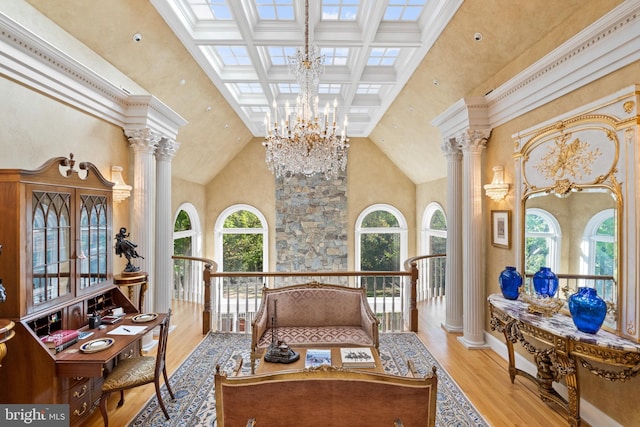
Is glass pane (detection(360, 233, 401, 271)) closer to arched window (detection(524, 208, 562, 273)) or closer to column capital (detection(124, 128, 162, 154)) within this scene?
arched window (detection(524, 208, 562, 273))

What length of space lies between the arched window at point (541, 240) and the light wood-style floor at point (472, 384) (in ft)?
4.22

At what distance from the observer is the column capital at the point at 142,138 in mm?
4254

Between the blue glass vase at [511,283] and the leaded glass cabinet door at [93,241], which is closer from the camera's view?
the leaded glass cabinet door at [93,241]

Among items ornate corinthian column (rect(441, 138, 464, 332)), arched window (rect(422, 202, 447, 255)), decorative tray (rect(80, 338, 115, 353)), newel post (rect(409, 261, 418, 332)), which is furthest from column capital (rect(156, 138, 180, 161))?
arched window (rect(422, 202, 447, 255))

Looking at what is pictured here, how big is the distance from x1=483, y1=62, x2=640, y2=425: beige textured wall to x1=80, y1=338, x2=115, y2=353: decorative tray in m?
4.18

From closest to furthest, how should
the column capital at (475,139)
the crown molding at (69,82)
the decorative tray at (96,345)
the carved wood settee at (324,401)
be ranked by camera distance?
the carved wood settee at (324,401) < the decorative tray at (96,345) < the crown molding at (69,82) < the column capital at (475,139)

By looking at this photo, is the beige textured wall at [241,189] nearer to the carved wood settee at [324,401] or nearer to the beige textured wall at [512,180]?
the beige textured wall at [512,180]

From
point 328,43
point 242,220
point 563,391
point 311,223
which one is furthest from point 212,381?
point 242,220

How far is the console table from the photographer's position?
89.8 inches

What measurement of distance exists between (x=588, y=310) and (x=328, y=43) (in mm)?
4053

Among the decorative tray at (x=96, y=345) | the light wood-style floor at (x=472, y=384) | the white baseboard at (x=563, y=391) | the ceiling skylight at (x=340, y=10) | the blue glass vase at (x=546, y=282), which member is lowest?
the light wood-style floor at (x=472, y=384)

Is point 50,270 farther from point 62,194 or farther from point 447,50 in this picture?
point 447,50

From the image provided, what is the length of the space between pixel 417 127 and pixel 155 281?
563cm

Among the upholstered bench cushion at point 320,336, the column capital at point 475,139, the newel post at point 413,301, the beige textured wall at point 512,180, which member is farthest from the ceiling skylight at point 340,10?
the upholstered bench cushion at point 320,336
